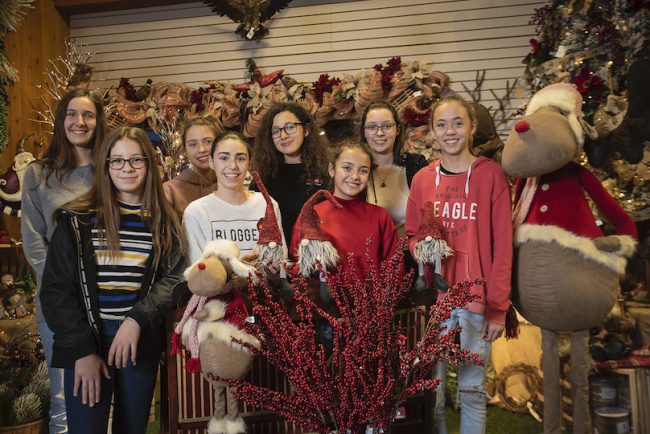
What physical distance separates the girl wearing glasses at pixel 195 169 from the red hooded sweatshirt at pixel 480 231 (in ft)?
4.17

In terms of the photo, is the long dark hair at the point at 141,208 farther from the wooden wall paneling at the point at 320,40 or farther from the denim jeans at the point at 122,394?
the wooden wall paneling at the point at 320,40

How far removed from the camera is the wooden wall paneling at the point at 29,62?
15.8 feet

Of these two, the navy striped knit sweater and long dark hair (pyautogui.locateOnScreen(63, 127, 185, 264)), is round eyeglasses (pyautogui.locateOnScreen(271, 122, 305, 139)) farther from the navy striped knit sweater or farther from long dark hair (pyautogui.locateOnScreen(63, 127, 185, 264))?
the navy striped knit sweater

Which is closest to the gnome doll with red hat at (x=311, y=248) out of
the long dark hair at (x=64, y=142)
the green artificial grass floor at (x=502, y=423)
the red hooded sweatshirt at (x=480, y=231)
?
the red hooded sweatshirt at (x=480, y=231)

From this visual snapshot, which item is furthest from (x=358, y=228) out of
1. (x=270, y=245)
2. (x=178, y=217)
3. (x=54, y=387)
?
(x=54, y=387)

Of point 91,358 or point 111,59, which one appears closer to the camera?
point 91,358

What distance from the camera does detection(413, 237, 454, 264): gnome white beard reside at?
189cm

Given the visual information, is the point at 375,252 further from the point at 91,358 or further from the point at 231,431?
the point at 91,358

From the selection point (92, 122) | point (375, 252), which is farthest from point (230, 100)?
point (375, 252)

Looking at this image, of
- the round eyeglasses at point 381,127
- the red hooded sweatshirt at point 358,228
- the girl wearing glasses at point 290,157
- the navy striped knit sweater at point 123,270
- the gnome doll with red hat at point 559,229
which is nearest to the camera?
the navy striped knit sweater at point 123,270

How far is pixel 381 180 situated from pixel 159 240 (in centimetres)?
120

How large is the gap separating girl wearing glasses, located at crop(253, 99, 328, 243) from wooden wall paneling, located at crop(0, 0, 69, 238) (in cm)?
304

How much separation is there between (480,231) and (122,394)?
1.43 meters

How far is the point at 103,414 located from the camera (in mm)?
1739
